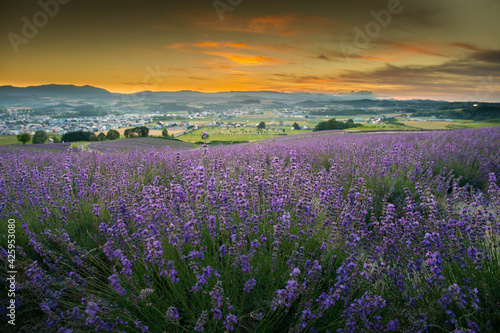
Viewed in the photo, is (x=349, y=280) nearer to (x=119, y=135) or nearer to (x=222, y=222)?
(x=222, y=222)

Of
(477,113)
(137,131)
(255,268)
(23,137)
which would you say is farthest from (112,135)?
(477,113)

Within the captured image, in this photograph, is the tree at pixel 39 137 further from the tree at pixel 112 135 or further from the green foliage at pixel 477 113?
the green foliage at pixel 477 113

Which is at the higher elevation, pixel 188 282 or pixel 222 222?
pixel 222 222

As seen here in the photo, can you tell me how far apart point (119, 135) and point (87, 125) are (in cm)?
320

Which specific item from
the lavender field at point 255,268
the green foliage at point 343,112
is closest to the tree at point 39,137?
the lavender field at point 255,268

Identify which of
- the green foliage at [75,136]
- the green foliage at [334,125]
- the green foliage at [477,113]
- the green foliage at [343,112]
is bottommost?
the green foliage at [75,136]

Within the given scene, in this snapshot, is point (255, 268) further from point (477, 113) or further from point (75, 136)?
point (75, 136)

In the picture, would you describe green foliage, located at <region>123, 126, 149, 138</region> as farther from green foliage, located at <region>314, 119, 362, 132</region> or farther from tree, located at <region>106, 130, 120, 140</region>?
green foliage, located at <region>314, 119, 362, 132</region>

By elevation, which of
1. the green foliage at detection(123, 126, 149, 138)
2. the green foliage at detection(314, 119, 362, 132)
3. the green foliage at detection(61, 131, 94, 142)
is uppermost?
the green foliage at detection(314, 119, 362, 132)

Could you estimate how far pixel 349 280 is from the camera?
1.71 m

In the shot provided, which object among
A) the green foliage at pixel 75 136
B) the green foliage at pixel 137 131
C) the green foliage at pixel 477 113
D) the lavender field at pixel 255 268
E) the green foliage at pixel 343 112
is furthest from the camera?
the green foliage at pixel 343 112

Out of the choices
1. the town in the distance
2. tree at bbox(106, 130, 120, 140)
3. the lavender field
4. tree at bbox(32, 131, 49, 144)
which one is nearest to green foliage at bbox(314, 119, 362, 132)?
the town in the distance

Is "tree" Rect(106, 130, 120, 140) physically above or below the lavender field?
above

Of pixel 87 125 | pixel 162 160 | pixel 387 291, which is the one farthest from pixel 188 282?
pixel 87 125
